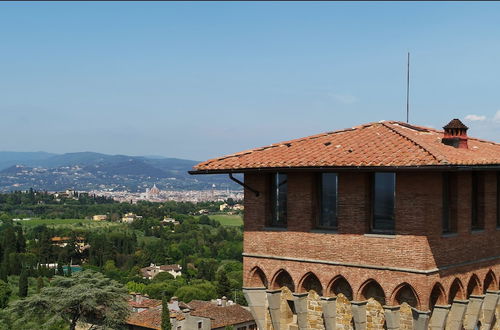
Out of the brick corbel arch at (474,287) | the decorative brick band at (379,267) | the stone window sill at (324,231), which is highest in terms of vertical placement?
the stone window sill at (324,231)

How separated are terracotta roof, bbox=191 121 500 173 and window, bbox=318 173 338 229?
2.05 ft

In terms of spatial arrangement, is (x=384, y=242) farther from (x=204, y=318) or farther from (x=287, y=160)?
(x=204, y=318)

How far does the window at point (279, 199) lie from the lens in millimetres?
17359

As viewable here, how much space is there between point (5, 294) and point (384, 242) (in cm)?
9839

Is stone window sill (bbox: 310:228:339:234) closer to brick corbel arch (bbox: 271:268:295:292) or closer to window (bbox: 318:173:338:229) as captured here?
window (bbox: 318:173:338:229)

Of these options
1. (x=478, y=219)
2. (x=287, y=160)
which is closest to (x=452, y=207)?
(x=478, y=219)

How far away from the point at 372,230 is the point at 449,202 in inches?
89.2

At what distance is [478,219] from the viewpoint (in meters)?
17.5

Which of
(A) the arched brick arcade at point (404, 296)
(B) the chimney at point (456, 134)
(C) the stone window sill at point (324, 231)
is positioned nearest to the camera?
(A) the arched brick arcade at point (404, 296)

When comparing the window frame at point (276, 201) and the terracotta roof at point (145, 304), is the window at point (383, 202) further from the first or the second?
the terracotta roof at point (145, 304)

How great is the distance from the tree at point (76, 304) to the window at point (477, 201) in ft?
177

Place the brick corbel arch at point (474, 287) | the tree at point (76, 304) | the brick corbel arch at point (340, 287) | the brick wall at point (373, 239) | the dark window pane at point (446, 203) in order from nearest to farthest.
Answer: the brick wall at point (373, 239), the dark window pane at point (446, 203), the brick corbel arch at point (340, 287), the brick corbel arch at point (474, 287), the tree at point (76, 304)

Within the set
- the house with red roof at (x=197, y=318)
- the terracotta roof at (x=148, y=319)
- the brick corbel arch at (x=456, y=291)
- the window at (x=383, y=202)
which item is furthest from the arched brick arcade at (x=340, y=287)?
the terracotta roof at (x=148, y=319)

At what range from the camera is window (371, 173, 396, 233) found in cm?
1548
